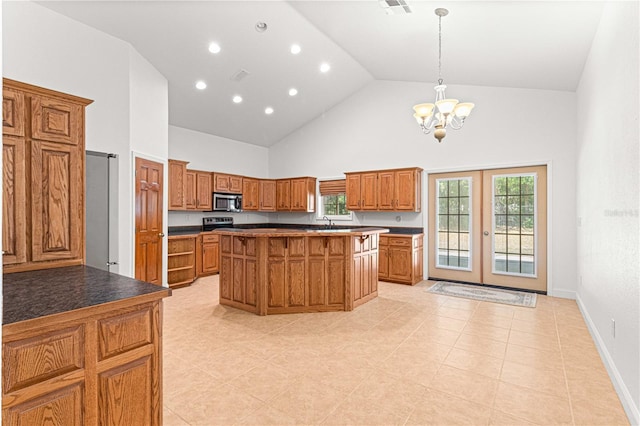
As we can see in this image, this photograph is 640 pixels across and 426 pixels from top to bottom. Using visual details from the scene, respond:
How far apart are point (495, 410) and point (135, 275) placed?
14.3 ft

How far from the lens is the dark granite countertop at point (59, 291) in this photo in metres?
1.42

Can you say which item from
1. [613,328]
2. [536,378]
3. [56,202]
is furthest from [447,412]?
[56,202]

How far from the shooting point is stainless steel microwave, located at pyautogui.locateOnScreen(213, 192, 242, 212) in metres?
6.99

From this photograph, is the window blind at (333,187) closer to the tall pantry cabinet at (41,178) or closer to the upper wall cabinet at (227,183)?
the upper wall cabinet at (227,183)

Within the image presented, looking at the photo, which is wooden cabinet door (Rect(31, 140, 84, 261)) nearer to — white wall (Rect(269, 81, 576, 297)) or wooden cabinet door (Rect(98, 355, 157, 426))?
wooden cabinet door (Rect(98, 355, 157, 426))

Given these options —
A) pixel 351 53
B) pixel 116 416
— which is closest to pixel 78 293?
pixel 116 416

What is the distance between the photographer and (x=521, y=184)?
5.49 meters

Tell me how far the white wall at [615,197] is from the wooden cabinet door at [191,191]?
6.06 m

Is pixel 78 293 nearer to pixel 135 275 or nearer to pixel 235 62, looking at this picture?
pixel 135 275

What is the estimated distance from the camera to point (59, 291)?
1708mm

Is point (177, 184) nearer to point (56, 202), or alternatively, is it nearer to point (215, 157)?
point (215, 157)

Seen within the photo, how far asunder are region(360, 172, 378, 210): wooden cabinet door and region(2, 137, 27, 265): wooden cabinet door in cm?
534

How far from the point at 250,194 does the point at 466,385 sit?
6.27 m

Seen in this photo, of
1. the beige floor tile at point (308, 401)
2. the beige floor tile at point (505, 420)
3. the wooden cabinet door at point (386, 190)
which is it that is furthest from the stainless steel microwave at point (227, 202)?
the beige floor tile at point (505, 420)
